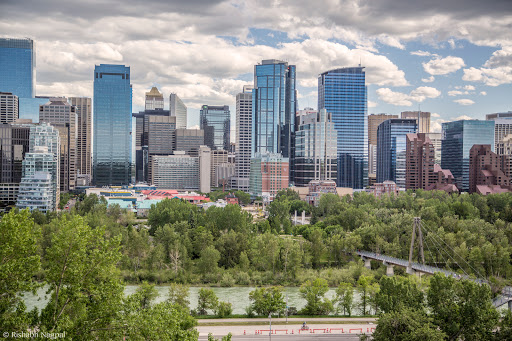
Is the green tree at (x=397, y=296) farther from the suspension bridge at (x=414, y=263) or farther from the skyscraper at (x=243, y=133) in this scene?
the skyscraper at (x=243, y=133)

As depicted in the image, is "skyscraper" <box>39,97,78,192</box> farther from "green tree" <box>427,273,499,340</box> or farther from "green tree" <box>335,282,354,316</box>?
"green tree" <box>427,273,499,340</box>

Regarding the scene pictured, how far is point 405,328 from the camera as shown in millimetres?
19891

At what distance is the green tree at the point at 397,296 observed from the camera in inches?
880

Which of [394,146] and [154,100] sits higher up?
[154,100]

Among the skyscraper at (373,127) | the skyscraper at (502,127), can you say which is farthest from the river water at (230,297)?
the skyscraper at (373,127)

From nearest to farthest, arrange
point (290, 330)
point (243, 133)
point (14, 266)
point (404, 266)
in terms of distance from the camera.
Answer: point (14, 266) < point (290, 330) < point (404, 266) < point (243, 133)

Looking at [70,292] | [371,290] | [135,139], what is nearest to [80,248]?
[70,292]

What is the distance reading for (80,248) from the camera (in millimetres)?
13180

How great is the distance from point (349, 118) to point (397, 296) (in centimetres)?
9395

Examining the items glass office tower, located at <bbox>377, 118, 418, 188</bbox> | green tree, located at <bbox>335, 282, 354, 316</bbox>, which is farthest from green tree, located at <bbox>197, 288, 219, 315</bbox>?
glass office tower, located at <bbox>377, 118, 418, 188</bbox>

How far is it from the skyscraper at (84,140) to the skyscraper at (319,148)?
6623cm

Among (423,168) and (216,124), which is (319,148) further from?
(216,124)

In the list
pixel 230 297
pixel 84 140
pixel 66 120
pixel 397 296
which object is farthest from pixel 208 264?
pixel 84 140

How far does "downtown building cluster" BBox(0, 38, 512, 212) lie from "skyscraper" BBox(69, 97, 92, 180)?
0.29 meters
